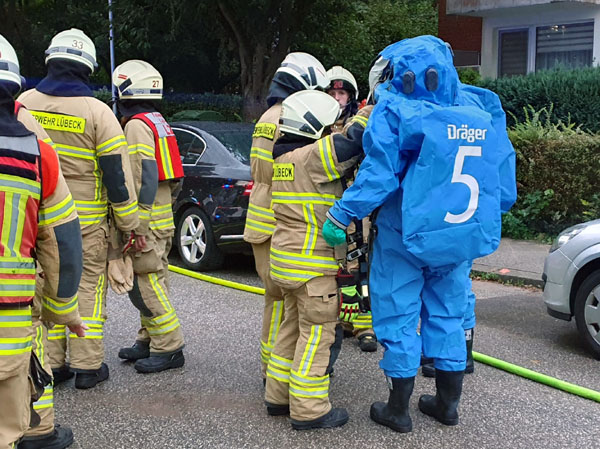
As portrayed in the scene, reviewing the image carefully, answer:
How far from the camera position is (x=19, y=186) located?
264 cm

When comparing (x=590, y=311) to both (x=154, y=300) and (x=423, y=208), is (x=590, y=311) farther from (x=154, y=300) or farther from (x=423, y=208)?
(x=154, y=300)

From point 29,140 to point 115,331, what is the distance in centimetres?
363

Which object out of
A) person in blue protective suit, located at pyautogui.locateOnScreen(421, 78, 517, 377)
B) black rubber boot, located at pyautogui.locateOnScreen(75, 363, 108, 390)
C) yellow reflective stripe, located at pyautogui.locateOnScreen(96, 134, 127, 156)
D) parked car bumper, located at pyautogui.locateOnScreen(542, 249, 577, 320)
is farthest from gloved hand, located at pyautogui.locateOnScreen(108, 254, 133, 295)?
parked car bumper, located at pyautogui.locateOnScreen(542, 249, 577, 320)

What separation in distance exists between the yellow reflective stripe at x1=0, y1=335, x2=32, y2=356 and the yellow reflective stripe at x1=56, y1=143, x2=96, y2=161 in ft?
6.62

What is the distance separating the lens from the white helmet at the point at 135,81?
16.8 feet

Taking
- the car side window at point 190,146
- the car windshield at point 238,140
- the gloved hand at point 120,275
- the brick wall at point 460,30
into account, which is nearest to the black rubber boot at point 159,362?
the gloved hand at point 120,275

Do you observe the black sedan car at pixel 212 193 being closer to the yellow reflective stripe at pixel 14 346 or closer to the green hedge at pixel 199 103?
the yellow reflective stripe at pixel 14 346

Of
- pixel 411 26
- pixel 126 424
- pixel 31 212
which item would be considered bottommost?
pixel 126 424

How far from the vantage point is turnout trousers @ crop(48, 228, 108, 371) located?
15.4ft

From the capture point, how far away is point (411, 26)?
26.2 metres

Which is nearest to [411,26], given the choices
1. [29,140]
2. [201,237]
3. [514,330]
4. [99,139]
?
Result: [201,237]

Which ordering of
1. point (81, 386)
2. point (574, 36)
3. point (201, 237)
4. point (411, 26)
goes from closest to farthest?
point (81, 386) < point (201, 237) < point (574, 36) < point (411, 26)

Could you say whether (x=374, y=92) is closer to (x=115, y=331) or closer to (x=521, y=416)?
(x=521, y=416)

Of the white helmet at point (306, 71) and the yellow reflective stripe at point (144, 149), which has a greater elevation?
the white helmet at point (306, 71)
